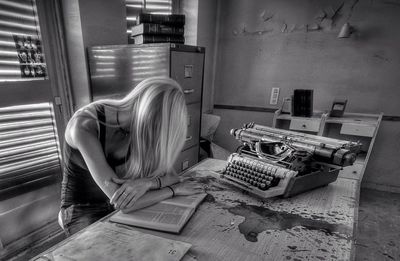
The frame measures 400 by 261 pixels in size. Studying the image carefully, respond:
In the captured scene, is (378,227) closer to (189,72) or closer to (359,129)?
(359,129)

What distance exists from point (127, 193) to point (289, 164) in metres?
0.77

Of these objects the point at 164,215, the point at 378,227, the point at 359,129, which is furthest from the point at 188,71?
the point at 378,227

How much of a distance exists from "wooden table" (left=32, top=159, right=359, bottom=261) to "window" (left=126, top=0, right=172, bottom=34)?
205cm

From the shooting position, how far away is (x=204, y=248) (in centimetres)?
81

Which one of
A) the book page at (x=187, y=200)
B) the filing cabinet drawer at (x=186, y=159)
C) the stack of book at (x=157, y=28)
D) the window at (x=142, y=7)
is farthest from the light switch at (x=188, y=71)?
the book page at (x=187, y=200)

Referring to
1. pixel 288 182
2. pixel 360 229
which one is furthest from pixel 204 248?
pixel 360 229

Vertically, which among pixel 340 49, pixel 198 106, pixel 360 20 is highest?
pixel 360 20

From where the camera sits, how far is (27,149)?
187cm

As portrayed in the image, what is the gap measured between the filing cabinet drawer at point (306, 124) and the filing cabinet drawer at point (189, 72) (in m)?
1.21

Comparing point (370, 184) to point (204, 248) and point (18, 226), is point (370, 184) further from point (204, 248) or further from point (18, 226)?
point (18, 226)

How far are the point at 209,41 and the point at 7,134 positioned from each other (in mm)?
2522

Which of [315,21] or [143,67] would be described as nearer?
[143,67]

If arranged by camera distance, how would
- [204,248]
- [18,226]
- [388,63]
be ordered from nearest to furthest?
[204,248]
[18,226]
[388,63]

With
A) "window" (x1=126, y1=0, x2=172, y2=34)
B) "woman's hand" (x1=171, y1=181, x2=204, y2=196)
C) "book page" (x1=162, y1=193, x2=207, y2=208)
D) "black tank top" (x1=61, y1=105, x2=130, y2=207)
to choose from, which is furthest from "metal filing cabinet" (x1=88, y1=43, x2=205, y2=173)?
"book page" (x1=162, y1=193, x2=207, y2=208)
